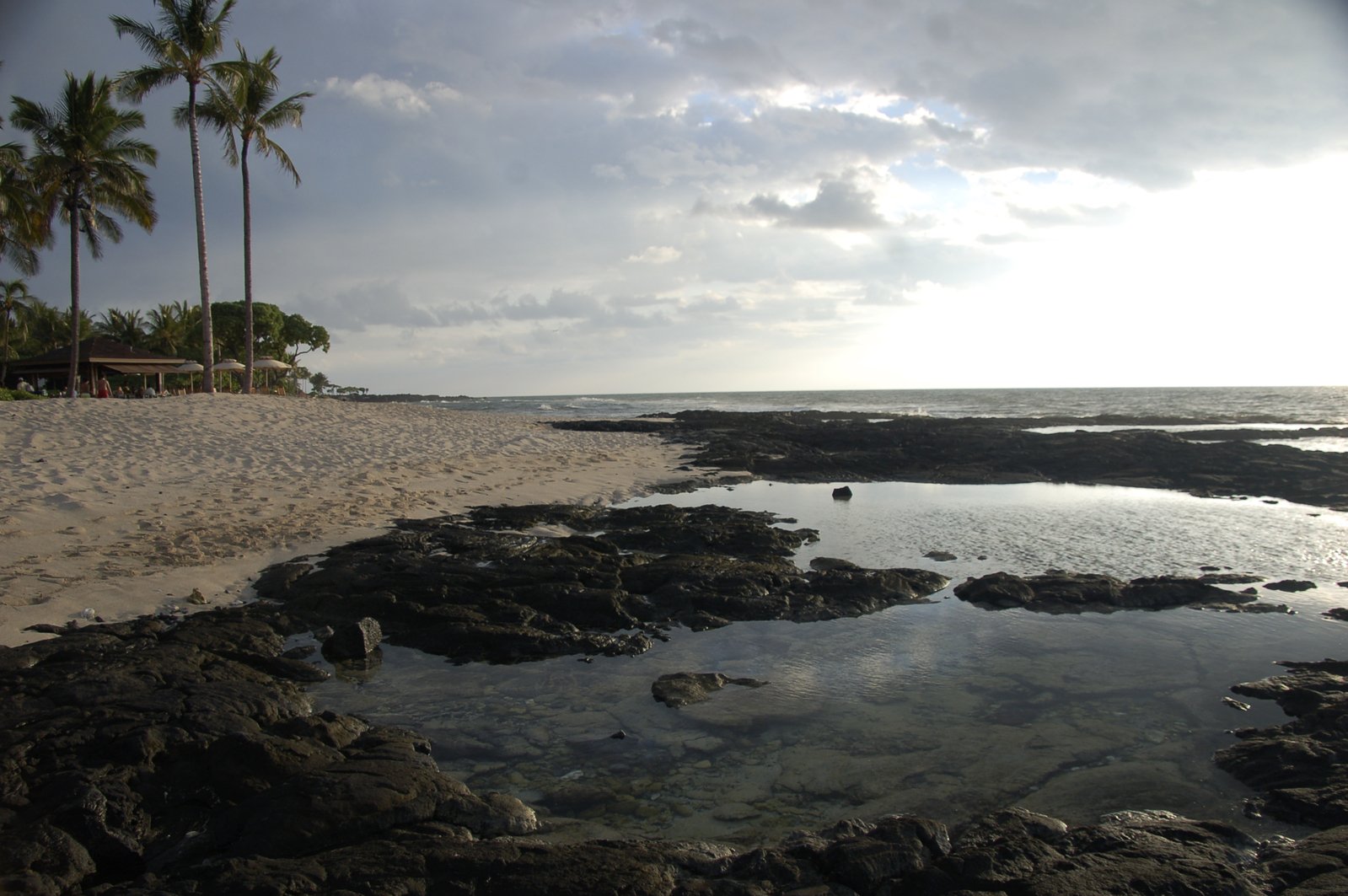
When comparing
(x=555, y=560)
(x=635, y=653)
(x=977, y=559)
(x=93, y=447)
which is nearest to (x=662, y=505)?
(x=555, y=560)

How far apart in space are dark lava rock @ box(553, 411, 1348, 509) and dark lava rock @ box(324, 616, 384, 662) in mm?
13928

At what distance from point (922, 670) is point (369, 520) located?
312 inches

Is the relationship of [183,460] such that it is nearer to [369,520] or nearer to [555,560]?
[369,520]

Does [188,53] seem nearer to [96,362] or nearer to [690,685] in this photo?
[96,362]

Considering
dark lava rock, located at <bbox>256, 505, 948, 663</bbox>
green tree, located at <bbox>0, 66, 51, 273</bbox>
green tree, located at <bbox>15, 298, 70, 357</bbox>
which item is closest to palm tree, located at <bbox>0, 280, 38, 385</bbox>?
green tree, located at <bbox>15, 298, 70, 357</bbox>

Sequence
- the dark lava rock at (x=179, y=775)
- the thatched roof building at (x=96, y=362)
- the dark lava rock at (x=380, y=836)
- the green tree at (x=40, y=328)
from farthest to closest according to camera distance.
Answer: the green tree at (x=40, y=328) < the thatched roof building at (x=96, y=362) < the dark lava rock at (x=179, y=775) < the dark lava rock at (x=380, y=836)

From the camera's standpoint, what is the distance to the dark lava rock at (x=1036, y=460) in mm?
17891

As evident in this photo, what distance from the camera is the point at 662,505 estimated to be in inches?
522

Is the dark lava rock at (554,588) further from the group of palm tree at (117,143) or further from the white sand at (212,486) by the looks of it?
the group of palm tree at (117,143)

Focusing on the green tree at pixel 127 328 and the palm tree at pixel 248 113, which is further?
the green tree at pixel 127 328

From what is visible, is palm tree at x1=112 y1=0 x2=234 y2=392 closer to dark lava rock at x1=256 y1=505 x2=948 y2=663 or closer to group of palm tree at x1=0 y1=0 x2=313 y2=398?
group of palm tree at x1=0 y1=0 x2=313 y2=398

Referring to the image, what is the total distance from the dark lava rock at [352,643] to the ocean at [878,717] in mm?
252

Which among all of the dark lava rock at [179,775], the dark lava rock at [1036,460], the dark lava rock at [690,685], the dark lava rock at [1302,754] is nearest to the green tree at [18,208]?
the dark lava rock at [1036,460]

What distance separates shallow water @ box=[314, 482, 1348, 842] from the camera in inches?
173
